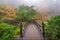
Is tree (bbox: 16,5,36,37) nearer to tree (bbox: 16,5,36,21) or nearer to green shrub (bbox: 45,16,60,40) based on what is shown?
tree (bbox: 16,5,36,21)

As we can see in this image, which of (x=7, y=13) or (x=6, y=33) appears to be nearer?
(x=6, y=33)

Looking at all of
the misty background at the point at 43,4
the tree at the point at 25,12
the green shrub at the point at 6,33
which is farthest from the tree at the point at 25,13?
the green shrub at the point at 6,33

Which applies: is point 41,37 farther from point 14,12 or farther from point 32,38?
point 14,12

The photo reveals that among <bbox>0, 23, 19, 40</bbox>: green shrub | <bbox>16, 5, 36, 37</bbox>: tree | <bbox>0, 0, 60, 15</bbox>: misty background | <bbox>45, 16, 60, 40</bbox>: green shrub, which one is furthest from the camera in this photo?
<bbox>16, 5, 36, 37</bbox>: tree

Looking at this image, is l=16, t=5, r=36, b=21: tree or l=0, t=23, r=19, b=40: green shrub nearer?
l=0, t=23, r=19, b=40: green shrub

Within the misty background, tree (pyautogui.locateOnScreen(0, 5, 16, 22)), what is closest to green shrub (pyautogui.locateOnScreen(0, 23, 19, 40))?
tree (pyautogui.locateOnScreen(0, 5, 16, 22))

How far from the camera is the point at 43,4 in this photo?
10.2 meters

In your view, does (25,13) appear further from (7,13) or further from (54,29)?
(54,29)

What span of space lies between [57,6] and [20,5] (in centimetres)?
228

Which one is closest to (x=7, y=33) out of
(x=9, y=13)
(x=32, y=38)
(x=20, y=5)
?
(x=32, y=38)

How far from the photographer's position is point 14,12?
1021cm

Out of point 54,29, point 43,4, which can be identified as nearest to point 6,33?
point 54,29

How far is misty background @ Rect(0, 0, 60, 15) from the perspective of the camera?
948cm

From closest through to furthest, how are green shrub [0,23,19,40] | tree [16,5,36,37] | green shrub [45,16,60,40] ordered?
green shrub [0,23,19,40]
green shrub [45,16,60,40]
tree [16,5,36,37]
